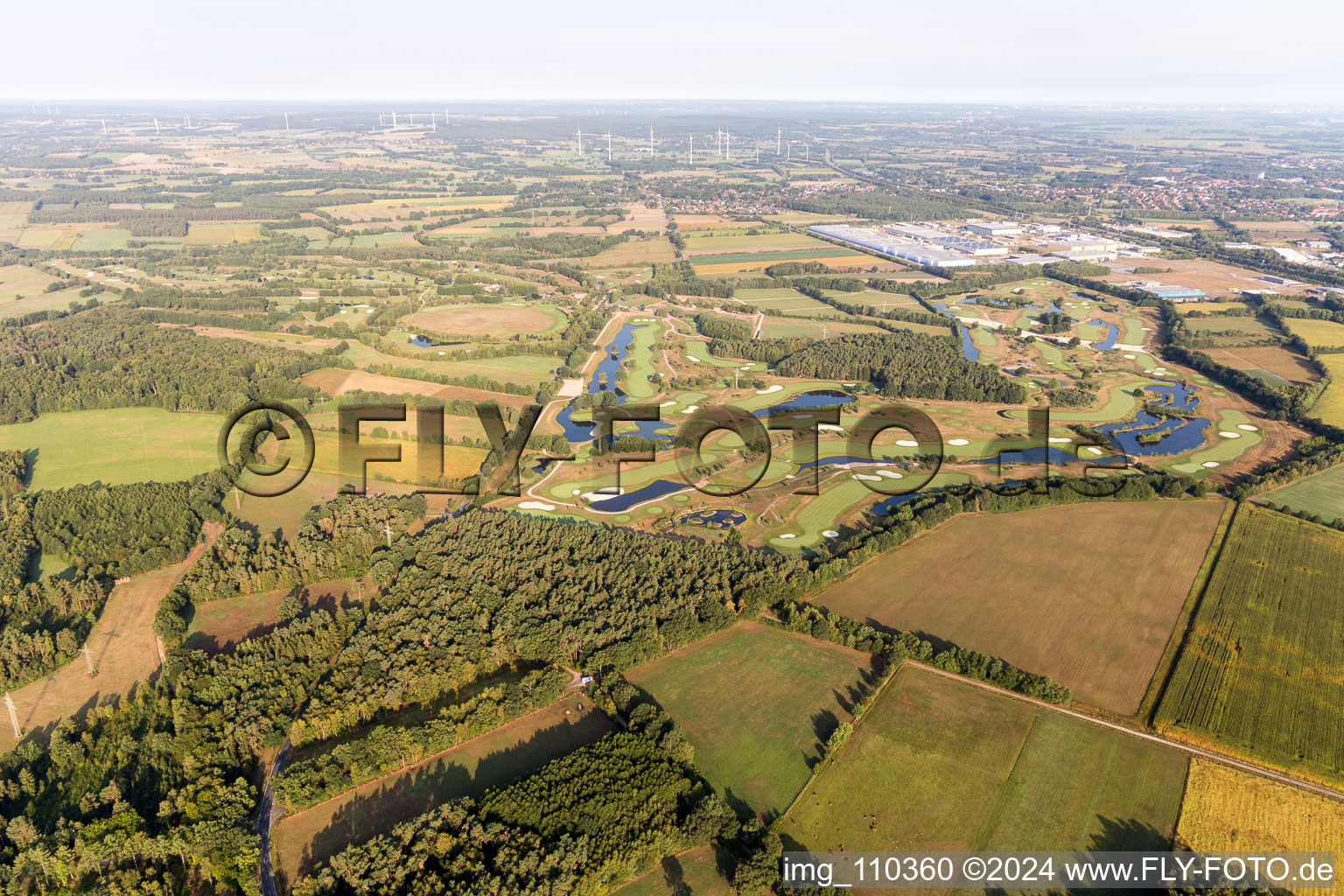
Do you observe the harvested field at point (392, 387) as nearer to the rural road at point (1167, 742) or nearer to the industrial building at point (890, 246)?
the rural road at point (1167, 742)

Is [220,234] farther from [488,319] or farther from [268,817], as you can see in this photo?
[268,817]

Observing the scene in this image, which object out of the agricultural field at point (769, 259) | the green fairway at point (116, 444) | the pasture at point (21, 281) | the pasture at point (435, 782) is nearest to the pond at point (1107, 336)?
the agricultural field at point (769, 259)

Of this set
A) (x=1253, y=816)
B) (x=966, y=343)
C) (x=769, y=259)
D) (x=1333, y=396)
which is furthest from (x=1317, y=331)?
(x=1253, y=816)

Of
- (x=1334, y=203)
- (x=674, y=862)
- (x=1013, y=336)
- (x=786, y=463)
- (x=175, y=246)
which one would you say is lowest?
(x=674, y=862)

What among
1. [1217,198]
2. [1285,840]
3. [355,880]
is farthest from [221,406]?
[1217,198]

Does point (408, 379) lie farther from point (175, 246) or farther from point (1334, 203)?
point (1334, 203)
